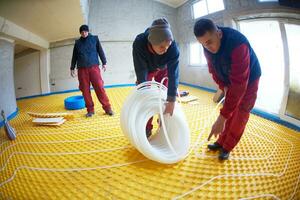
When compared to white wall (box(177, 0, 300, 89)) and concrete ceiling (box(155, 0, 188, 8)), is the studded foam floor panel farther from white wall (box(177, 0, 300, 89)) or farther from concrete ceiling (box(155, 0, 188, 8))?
concrete ceiling (box(155, 0, 188, 8))

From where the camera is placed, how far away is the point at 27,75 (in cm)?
505

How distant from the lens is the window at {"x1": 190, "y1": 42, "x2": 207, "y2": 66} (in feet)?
17.7

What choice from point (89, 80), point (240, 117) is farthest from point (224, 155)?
point (89, 80)

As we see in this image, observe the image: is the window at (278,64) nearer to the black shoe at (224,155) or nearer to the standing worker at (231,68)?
the standing worker at (231,68)

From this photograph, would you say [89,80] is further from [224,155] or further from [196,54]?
[196,54]

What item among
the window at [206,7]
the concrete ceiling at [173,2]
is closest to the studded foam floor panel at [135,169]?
the window at [206,7]

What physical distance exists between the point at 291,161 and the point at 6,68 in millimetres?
4020

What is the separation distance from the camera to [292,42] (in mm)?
1677

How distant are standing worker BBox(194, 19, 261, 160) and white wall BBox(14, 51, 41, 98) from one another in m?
5.26

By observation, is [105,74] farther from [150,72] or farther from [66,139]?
[150,72]

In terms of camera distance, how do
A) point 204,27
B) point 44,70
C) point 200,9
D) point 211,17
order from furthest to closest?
1. point 44,70
2. point 200,9
3. point 211,17
4. point 204,27

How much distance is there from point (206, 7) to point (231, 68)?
13.0ft

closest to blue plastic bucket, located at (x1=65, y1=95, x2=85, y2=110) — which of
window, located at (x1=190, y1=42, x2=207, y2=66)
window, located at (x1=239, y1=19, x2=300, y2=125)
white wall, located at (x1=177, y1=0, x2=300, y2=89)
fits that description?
white wall, located at (x1=177, y1=0, x2=300, y2=89)

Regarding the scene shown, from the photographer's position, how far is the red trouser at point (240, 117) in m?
1.50
